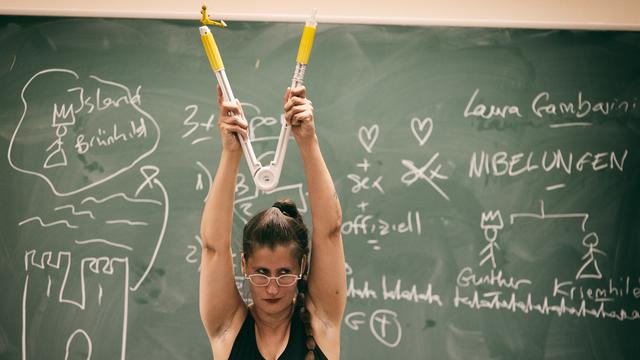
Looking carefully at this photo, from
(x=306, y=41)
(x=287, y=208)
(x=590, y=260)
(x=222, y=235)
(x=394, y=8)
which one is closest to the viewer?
(x=306, y=41)

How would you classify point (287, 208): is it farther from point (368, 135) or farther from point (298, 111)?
point (368, 135)

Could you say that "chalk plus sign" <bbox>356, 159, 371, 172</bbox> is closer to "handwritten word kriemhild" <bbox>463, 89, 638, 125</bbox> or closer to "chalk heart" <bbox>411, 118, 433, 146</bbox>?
"chalk heart" <bbox>411, 118, 433, 146</bbox>

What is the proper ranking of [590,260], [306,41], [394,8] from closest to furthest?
[306,41] → [590,260] → [394,8]

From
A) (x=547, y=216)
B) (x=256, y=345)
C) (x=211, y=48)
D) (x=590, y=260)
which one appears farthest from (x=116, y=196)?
(x=590, y=260)

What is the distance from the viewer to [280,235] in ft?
3.38

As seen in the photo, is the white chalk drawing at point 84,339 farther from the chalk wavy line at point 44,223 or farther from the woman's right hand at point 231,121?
the woman's right hand at point 231,121

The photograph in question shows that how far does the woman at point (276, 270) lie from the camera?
3.25 ft

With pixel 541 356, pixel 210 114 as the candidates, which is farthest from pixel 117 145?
pixel 541 356

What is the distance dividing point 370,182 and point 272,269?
28.8 inches

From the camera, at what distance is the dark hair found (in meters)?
1.03

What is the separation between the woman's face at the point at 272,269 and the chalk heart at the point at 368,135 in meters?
0.72

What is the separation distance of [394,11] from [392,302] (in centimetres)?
91

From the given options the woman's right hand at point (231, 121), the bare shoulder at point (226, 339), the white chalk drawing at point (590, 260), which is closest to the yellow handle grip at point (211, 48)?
the woman's right hand at point (231, 121)

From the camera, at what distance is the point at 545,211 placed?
1677 millimetres
